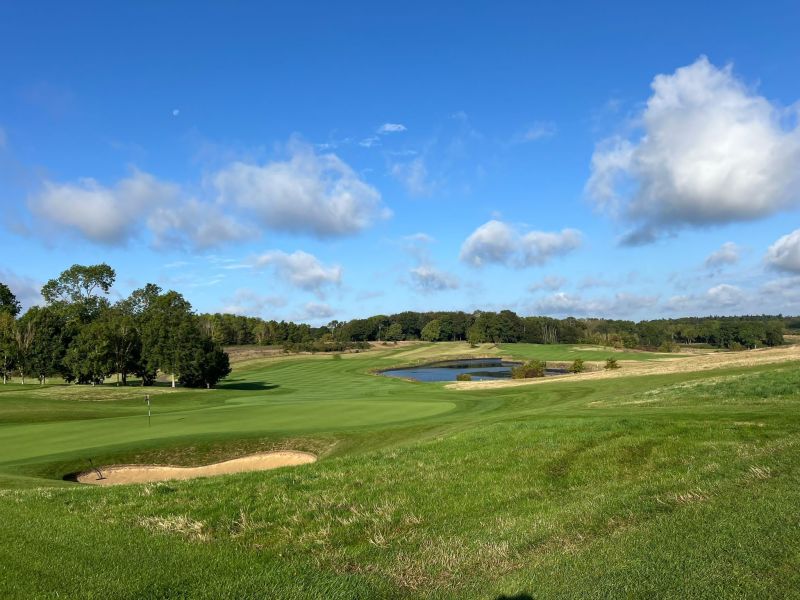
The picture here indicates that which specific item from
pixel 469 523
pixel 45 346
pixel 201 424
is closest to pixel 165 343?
Result: pixel 45 346

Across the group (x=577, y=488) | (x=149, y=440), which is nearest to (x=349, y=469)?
(x=577, y=488)

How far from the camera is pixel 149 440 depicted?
23.3m

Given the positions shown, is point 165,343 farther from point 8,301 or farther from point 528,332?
point 528,332

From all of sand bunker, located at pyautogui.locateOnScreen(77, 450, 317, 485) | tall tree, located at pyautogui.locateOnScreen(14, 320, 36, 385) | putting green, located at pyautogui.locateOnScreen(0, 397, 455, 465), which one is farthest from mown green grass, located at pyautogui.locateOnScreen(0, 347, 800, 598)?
tall tree, located at pyautogui.locateOnScreen(14, 320, 36, 385)

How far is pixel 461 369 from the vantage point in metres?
106

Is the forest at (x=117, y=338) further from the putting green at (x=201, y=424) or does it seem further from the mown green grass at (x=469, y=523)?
the mown green grass at (x=469, y=523)

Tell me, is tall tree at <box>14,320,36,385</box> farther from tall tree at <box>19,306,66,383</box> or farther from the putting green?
the putting green

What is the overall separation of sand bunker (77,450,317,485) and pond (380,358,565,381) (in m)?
65.8

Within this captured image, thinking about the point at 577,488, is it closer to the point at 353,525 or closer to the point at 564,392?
the point at 353,525

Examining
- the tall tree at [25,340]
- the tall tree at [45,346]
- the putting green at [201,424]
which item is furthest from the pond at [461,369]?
the putting green at [201,424]

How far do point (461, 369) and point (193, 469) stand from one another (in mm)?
87698

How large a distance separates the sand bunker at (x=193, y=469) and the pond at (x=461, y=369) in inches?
2589

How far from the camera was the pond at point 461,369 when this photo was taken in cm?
9094

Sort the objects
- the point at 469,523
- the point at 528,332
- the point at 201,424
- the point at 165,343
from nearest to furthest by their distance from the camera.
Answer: the point at 469,523 < the point at 201,424 < the point at 165,343 < the point at 528,332
